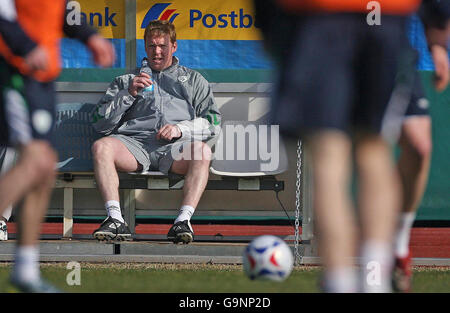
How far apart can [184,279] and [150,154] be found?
186 cm

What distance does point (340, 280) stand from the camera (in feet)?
10.3

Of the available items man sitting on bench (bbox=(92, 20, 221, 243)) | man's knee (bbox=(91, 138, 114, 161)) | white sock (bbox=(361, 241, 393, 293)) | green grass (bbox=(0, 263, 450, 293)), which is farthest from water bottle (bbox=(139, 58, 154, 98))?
white sock (bbox=(361, 241, 393, 293))

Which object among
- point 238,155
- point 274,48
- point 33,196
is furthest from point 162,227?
point 274,48

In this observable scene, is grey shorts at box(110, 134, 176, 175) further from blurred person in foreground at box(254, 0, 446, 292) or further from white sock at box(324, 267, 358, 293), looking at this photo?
white sock at box(324, 267, 358, 293)

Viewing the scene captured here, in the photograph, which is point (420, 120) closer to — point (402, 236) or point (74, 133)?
point (402, 236)

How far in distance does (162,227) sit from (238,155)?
1.20 m

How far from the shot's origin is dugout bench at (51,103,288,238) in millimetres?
6844

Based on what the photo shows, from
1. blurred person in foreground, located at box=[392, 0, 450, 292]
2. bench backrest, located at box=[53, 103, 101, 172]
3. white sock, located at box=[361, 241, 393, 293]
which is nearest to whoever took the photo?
white sock, located at box=[361, 241, 393, 293]

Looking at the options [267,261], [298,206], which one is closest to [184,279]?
[267,261]

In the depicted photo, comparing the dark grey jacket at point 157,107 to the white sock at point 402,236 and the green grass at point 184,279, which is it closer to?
the green grass at point 184,279

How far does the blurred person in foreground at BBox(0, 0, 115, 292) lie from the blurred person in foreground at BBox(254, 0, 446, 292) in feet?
3.18

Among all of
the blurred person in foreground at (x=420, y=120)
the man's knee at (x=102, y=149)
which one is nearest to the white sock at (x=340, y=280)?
the blurred person in foreground at (x=420, y=120)

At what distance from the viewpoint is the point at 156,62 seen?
23.0 feet

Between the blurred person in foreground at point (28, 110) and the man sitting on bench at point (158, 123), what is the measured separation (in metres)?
2.54
